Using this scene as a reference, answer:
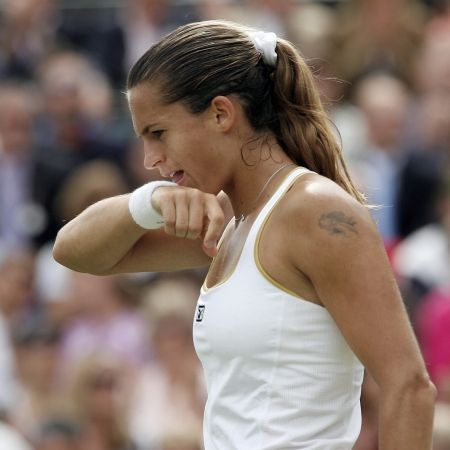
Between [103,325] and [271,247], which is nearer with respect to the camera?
[271,247]

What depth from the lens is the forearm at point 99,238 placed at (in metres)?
3.31

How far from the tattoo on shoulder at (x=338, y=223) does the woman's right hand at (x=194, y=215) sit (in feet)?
0.81

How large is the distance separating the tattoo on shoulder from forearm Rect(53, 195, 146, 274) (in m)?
0.66

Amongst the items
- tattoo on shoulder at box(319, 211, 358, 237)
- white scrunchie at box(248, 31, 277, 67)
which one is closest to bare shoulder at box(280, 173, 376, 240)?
tattoo on shoulder at box(319, 211, 358, 237)

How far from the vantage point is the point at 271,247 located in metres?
2.85

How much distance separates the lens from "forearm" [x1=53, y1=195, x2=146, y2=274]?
3307 mm

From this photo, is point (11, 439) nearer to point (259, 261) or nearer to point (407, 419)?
point (259, 261)

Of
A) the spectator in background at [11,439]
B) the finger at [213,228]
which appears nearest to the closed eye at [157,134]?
the finger at [213,228]

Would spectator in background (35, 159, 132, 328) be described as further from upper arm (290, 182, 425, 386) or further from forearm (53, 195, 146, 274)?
upper arm (290, 182, 425, 386)

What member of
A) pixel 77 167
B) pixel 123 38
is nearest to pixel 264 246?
pixel 77 167

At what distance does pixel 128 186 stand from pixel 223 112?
187 inches

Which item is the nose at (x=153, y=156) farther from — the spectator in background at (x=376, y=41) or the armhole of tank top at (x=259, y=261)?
the spectator in background at (x=376, y=41)

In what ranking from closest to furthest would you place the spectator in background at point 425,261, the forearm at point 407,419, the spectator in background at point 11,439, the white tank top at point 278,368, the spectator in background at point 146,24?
the forearm at point 407,419, the white tank top at point 278,368, the spectator in background at point 11,439, the spectator in background at point 425,261, the spectator in background at point 146,24

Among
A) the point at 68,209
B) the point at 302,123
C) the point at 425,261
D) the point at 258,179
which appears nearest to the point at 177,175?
the point at 258,179
